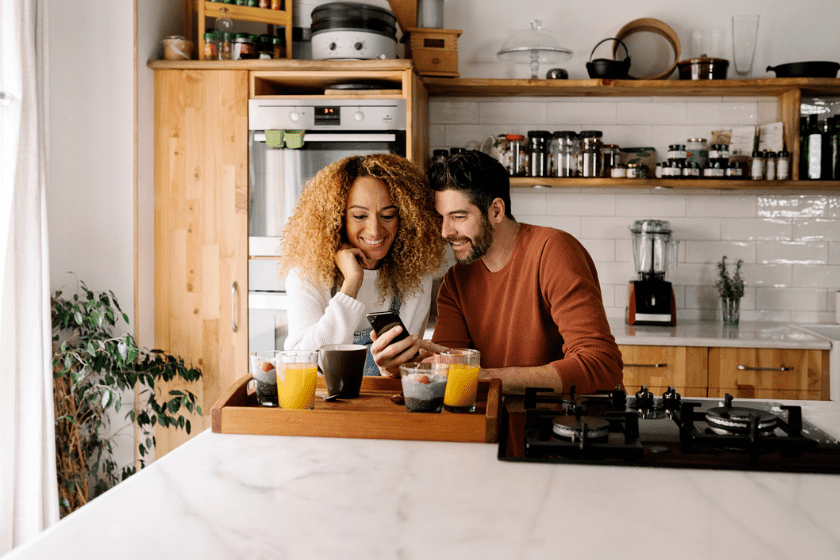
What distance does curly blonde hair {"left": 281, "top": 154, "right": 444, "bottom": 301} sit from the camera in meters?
2.10

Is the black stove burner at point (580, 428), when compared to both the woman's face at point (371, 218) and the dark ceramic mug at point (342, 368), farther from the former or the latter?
the woman's face at point (371, 218)

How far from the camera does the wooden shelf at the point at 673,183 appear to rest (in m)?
3.30

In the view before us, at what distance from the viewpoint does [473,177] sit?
6.73 ft

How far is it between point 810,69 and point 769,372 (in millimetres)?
1431

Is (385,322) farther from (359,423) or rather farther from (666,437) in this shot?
(666,437)

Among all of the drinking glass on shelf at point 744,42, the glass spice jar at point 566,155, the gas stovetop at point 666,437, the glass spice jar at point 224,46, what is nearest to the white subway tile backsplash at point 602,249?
the glass spice jar at point 566,155

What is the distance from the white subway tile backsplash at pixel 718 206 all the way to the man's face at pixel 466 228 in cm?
197

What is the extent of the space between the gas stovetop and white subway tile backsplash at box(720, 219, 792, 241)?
239 cm

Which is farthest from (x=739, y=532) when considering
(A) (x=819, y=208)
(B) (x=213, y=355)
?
(A) (x=819, y=208)

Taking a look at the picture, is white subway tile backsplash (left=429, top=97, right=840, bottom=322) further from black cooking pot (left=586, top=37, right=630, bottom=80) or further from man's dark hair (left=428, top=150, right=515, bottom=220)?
man's dark hair (left=428, top=150, right=515, bottom=220)

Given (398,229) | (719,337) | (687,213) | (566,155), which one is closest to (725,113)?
(687,213)

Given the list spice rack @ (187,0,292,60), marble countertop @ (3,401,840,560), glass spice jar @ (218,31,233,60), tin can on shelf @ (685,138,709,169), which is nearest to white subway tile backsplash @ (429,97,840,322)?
tin can on shelf @ (685,138,709,169)

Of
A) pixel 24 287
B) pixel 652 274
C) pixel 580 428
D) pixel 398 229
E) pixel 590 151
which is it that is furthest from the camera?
pixel 652 274

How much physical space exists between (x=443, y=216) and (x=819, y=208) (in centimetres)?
243
